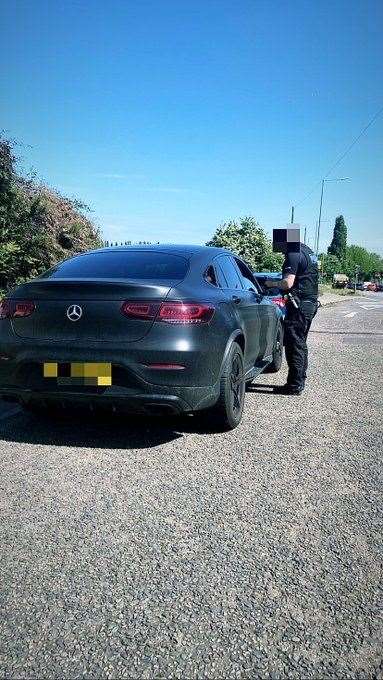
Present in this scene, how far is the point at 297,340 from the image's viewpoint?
19.7 feet

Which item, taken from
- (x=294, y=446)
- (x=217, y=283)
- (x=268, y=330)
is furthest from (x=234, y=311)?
(x=268, y=330)

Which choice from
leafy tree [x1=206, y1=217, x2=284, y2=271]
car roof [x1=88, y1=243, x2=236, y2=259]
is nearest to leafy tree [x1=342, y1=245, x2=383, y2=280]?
leafy tree [x1=206, y1=217, x2=284, y2=271]

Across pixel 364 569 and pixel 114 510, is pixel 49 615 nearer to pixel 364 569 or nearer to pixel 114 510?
pixel 114 510

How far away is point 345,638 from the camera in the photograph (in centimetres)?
188

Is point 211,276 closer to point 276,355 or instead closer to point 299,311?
point 299,311

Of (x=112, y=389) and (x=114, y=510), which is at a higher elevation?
(x=112, y=389)

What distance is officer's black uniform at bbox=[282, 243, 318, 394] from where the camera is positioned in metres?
5.91

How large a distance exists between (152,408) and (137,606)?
69.9 inches

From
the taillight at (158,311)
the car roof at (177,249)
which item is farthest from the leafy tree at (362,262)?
the taillight at (158,311)

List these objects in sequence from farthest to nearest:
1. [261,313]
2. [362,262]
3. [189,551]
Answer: [362,262] → [261,313] → [189,551]

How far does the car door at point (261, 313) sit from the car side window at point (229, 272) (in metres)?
0.22

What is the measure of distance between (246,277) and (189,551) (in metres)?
3.82

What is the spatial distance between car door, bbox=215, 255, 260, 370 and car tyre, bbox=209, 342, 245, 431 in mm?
389

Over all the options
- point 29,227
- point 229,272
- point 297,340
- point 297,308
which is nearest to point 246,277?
point 297,308
